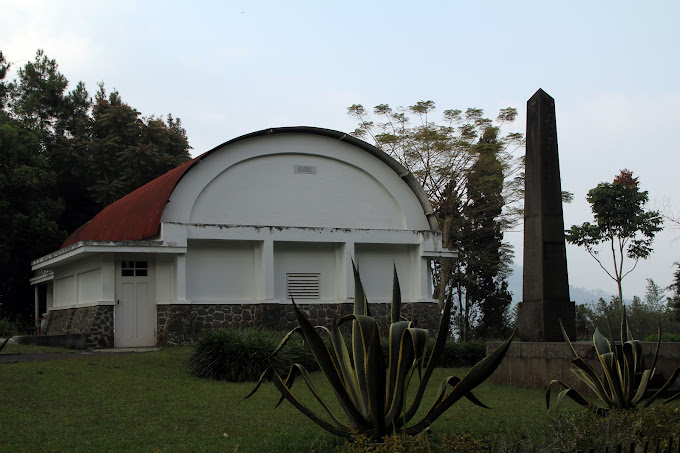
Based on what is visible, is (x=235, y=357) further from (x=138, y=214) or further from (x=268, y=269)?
(x=138, y=214)

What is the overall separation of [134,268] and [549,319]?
11.9 meters

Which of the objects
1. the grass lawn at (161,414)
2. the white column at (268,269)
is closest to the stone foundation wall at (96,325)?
the white column at (268,269)

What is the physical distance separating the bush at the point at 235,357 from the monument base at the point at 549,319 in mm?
4433

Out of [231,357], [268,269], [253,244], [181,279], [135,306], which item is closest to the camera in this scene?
[231,357]

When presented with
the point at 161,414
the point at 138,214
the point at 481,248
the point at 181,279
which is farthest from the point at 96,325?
the point at 481,248

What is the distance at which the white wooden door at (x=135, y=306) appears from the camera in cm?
1912

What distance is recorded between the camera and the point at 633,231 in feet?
96.6

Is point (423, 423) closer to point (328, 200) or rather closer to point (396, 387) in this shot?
point (396, 387)

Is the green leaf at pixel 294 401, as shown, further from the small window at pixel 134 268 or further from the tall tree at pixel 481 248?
the tall tree at pixel 481 248

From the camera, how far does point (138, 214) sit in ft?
65.7

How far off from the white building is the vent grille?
31 millimetres

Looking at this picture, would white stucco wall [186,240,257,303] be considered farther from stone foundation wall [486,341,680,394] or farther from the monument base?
the monument base

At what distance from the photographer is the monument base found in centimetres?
1131

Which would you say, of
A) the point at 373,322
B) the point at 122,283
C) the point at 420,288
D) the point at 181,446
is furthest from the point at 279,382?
the point at 420,288
